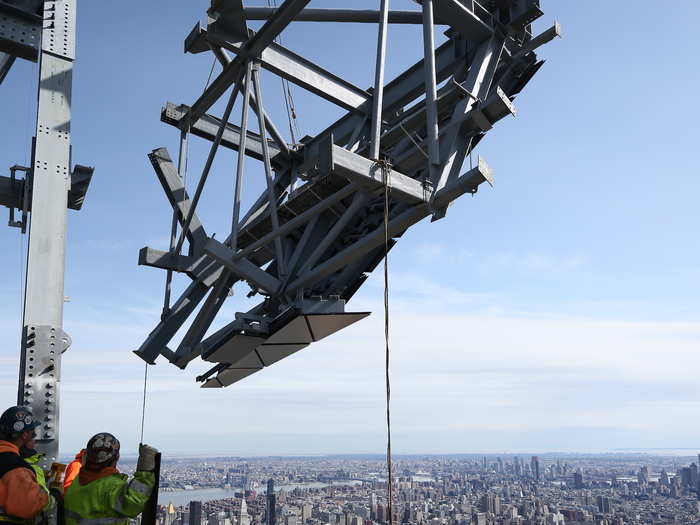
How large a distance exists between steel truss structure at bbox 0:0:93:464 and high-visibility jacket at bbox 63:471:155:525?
134 inches

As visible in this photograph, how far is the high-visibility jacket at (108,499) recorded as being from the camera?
3447 millimetres

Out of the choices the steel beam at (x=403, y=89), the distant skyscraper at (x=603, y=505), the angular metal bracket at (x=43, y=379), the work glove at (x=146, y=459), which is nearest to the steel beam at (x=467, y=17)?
the steel beam at (x=403, y=89)

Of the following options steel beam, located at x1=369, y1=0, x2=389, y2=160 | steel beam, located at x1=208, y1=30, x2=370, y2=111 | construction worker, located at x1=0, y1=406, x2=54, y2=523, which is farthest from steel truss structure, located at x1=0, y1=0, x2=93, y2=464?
steel beam, located at x1=369, y1=0, x2=389, y2=160

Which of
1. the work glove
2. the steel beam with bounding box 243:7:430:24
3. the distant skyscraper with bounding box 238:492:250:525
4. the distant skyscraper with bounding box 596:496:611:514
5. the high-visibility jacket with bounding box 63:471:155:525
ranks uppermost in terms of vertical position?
the steel beam with bounding box 243:7:430:24

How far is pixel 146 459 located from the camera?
357 centimetres

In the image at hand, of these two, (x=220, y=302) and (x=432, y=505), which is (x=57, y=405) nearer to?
(x=220, y=302)

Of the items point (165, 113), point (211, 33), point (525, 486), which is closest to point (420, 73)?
point (211, 33)

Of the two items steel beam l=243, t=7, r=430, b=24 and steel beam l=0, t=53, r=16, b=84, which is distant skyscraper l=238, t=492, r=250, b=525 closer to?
steel beam l=0, t=53, r=16, b=84

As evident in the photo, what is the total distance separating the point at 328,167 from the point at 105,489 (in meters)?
3.63

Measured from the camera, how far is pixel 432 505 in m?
59.7

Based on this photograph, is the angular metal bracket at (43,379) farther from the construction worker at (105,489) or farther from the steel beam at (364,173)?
the steel beam at (364,173)

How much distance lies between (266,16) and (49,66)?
2.82m

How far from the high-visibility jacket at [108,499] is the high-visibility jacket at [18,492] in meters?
0.16

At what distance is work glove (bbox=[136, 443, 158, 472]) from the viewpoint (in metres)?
3.56
